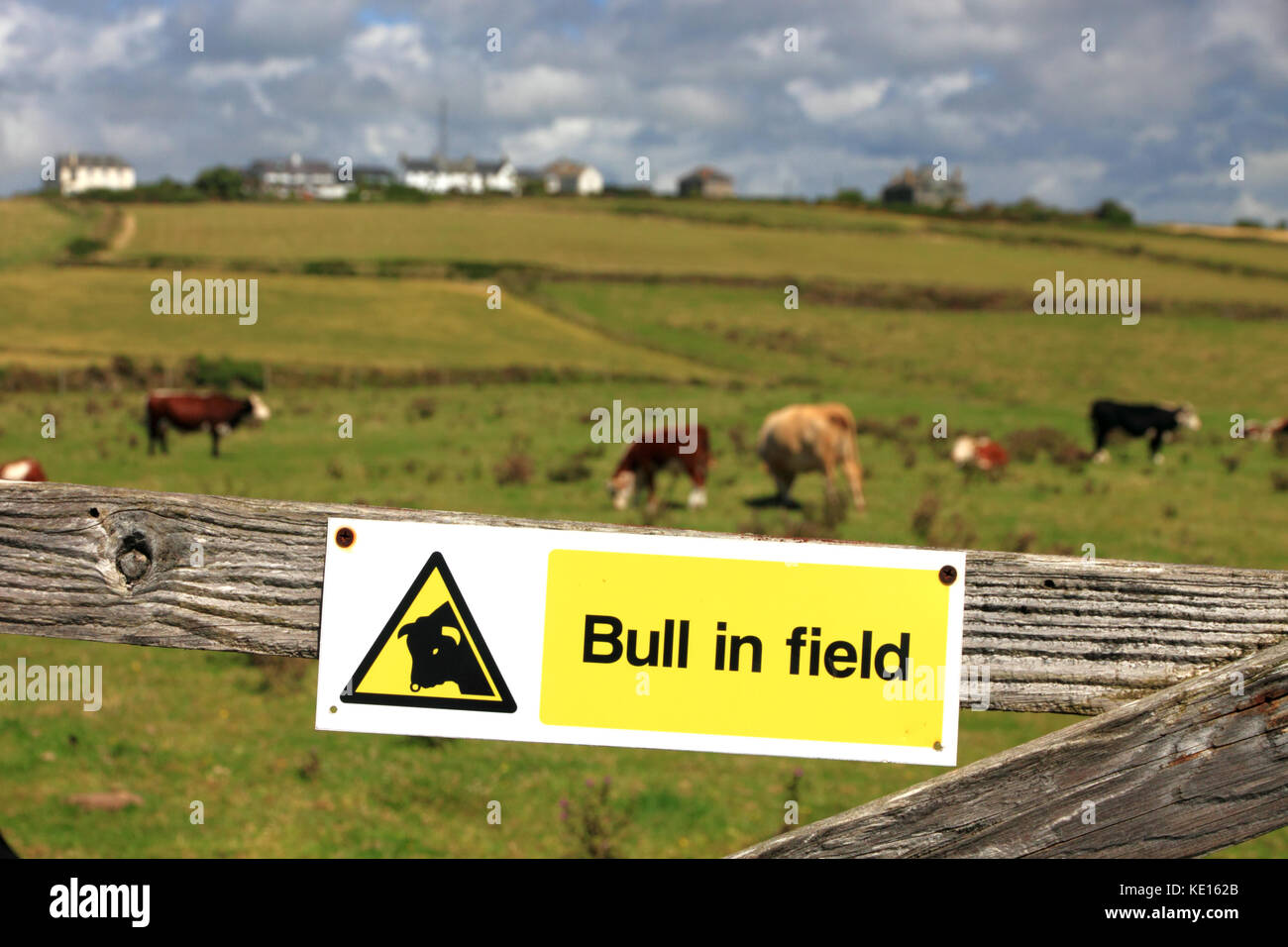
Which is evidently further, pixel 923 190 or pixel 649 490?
pixel 923 190

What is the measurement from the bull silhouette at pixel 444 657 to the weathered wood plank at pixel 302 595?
0.16 m

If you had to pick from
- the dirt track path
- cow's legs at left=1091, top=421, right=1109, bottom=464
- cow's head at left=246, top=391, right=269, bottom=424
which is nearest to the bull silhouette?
cow's head at left=246, top=391, right=269, bottom=424

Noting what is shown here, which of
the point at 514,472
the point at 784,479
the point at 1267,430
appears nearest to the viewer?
the point at 784,479

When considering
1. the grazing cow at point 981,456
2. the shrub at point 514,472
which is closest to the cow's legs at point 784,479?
the shrub at point 514,472

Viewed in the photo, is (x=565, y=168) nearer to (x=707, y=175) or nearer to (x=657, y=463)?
(x=707, y=175)

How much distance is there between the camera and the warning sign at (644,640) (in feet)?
5.50

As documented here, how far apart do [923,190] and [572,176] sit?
234 ft

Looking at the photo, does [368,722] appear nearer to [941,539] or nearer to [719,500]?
[941,539]

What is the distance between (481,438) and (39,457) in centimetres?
953

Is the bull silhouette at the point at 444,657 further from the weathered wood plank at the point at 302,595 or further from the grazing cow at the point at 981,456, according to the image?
the grazing cow at the point at 981,456

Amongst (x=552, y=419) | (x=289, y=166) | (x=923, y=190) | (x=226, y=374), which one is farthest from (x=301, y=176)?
(x=552, y=419)

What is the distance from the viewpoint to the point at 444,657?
1.69m

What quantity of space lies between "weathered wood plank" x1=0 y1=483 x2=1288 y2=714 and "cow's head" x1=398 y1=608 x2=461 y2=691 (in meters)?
0.16
